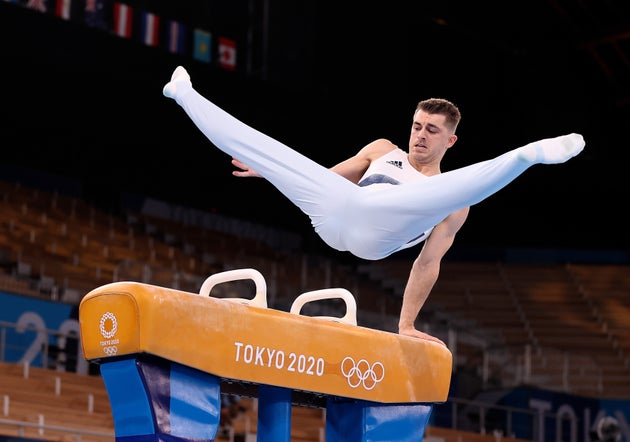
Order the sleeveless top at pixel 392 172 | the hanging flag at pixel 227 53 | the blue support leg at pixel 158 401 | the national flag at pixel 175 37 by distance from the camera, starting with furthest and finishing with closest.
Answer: the hanging flag at pixel 227 53 → the national flag at pixel 175 37 → the sleeveless top at pixel 392 172 → the blue support leg at pixel 158 401

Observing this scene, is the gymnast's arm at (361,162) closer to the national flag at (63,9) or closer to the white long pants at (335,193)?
the white long pants at (335,193)

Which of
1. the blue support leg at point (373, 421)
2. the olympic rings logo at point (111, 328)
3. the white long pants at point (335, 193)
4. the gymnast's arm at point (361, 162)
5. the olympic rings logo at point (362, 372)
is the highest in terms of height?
the gymnast's arm at point (361, 162)

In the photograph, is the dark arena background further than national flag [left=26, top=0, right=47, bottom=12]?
Yes

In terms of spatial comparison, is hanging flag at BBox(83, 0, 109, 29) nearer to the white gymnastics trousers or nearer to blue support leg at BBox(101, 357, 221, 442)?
the white gymnastics trousers

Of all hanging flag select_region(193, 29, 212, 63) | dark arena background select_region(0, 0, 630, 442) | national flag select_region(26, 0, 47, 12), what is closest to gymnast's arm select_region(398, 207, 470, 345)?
dark arena background select_region(0, 0, 630, 442)

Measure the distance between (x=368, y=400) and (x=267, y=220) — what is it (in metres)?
13.9

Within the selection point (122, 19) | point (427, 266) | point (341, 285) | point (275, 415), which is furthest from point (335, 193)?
point (341, 285)

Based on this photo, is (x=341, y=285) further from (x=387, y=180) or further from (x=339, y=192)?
(x=339, y=192)

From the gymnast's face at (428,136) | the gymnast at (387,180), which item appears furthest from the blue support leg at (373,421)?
the gymnast's face at (428,136)

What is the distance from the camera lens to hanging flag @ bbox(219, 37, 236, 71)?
1524cm

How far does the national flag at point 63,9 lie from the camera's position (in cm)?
1352

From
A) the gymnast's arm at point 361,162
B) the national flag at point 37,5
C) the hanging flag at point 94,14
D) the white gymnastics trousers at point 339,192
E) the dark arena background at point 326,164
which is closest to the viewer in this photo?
the white gymnastics trousers at point 339,192

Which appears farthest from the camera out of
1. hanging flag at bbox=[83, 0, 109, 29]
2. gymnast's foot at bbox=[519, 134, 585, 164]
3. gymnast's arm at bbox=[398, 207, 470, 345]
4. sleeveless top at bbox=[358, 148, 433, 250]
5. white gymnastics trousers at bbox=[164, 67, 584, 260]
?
hanging flag at bbox=[83, 0, 109, 29]

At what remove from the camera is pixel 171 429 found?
4344 millimetres
